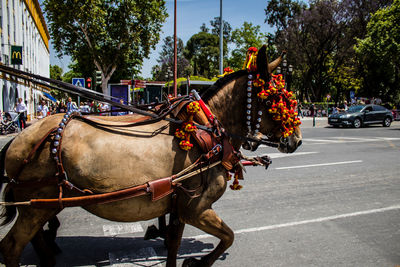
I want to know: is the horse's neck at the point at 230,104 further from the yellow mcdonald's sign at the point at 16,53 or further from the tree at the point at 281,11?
the tree at the point at 281,11

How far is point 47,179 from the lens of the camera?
2.68 metres

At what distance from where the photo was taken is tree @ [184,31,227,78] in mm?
67300

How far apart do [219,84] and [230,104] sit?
25 cm

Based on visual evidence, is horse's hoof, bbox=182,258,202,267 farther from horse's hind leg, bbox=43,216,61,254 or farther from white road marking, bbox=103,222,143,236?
horse's hind leg, bbox=43,216,61,254

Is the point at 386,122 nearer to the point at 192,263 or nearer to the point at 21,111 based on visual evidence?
the point at 21,111

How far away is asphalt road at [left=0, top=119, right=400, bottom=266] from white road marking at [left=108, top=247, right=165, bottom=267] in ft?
0.04

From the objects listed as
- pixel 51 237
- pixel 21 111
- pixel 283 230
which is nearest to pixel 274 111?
pixel 283 230

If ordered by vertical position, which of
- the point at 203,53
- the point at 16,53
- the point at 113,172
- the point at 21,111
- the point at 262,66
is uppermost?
the point at 203,53

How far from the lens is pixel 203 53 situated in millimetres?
68812

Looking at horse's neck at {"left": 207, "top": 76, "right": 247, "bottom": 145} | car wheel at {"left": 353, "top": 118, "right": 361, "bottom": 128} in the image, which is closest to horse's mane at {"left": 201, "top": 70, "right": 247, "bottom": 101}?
horse's neck at {"left": 207, "top": 76, "right": 247, "bottom": 145}

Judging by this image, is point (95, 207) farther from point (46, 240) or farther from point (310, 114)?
point (310, 114)

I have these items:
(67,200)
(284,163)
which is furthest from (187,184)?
(284,163)

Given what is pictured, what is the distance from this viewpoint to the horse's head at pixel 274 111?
3.20m

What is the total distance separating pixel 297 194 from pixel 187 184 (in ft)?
12.4
